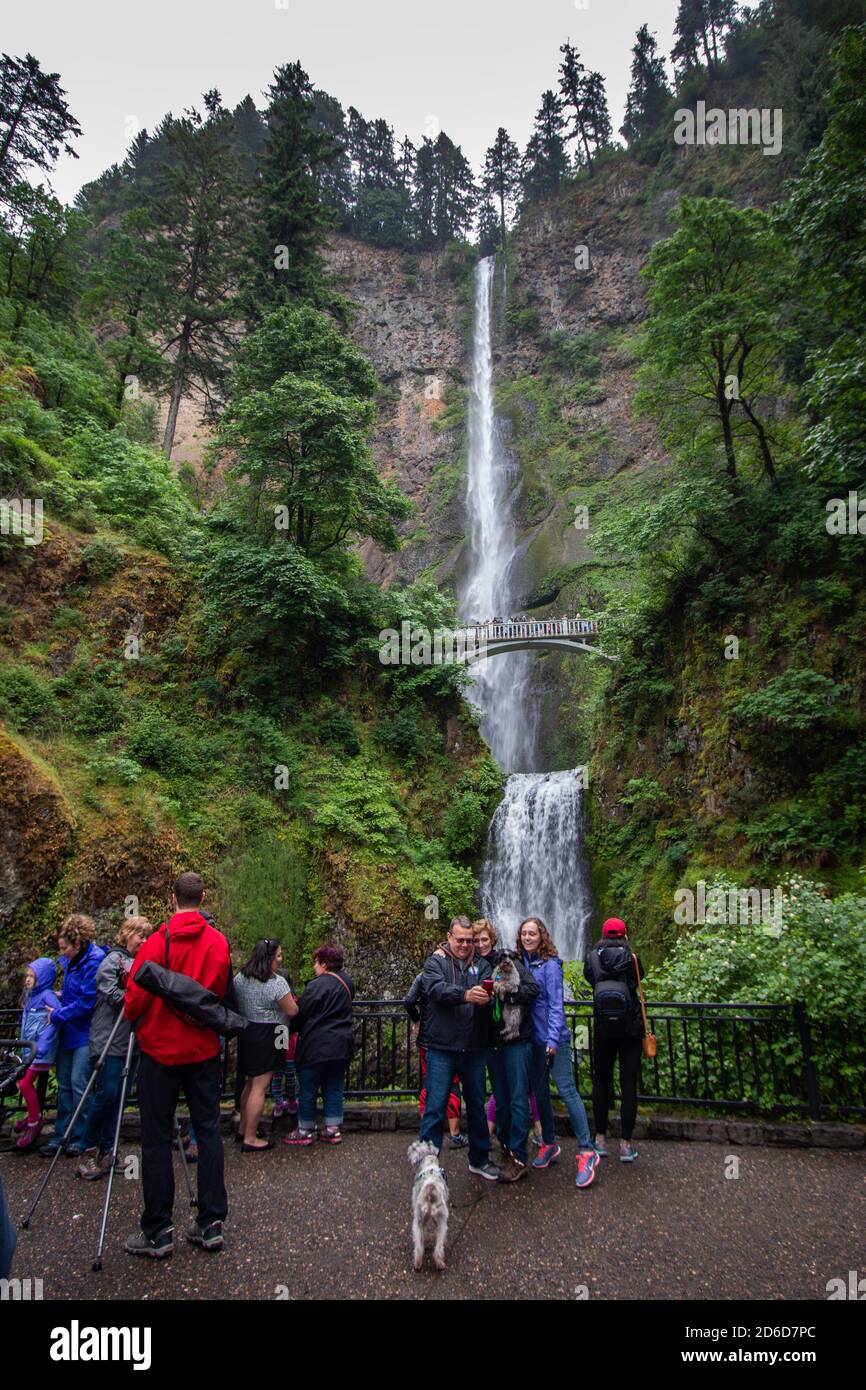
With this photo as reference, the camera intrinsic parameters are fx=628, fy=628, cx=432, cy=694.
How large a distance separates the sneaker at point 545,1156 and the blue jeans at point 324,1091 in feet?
5.96

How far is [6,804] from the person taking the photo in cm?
1127

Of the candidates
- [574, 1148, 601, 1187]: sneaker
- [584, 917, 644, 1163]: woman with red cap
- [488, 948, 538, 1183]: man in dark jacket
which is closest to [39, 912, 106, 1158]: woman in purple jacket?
[488, 948, 538, 1183]: man in dark jacket

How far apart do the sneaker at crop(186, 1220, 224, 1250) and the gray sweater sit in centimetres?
160

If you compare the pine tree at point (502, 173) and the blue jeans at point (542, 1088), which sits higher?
the pine tree at point (502, 173)

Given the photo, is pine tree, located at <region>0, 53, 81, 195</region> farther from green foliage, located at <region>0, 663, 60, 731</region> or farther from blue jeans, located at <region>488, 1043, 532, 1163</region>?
blue jeans, located at <region>488, 1043, 532, 1163</region>

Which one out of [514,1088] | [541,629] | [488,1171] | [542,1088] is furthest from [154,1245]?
[541,629]

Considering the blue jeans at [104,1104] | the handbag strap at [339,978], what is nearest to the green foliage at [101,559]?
the blue jeans at [104,1104]

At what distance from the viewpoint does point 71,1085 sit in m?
5.64

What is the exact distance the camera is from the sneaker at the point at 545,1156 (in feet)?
17.0

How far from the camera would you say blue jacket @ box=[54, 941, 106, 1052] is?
18.2 ft

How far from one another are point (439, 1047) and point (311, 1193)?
1563mm

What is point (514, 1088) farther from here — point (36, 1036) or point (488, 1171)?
point (36, 1036)

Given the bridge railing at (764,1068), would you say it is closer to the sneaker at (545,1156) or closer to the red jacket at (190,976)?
the sneaker at (545,1156)

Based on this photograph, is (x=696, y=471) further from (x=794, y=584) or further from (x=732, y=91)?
(x=732, y=91)
